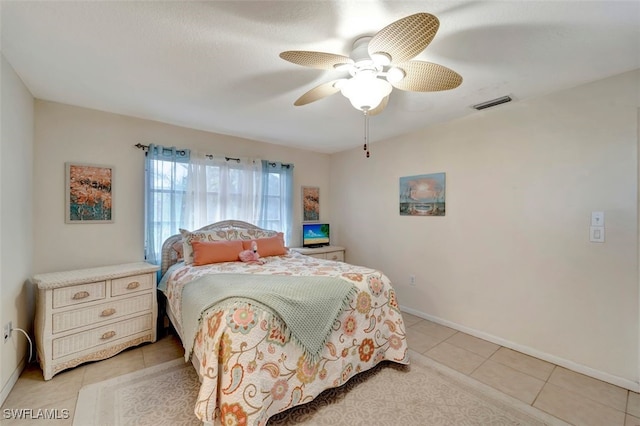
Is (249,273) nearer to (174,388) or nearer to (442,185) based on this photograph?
(174,388)

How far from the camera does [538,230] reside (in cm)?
244

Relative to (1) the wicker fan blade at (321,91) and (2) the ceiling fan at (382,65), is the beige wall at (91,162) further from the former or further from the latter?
(2) the ceiling fan at (382,65)

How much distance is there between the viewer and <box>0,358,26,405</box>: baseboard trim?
70.6 inches

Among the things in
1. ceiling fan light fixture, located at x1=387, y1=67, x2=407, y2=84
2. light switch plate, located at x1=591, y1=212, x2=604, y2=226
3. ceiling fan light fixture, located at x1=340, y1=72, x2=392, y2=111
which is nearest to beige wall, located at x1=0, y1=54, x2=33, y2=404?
ceiling fan light fixture, located at x1=340, y1=72, x2=392, y2=111

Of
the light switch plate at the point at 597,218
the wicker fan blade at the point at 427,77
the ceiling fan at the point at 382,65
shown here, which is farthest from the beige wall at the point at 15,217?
the light switch plate at the point at 597,218

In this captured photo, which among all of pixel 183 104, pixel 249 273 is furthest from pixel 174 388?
pixel 183 104

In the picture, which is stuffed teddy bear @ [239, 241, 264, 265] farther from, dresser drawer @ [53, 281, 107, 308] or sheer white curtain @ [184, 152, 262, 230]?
dresser drawer @ [53, 281, 107, 308]

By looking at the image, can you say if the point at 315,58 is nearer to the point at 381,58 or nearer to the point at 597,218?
the point at 381,58

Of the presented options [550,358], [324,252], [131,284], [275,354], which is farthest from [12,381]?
[550,358]

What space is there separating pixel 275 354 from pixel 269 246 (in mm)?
1711

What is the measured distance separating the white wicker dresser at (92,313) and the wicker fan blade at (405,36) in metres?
2.69

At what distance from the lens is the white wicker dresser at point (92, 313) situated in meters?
2.10

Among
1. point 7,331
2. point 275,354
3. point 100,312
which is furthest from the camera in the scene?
Result: point 100,312

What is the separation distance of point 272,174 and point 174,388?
277cm
